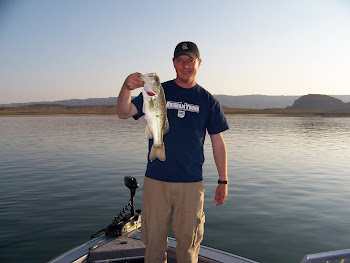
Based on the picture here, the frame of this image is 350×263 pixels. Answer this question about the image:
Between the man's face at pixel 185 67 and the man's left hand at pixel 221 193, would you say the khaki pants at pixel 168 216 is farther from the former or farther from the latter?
the man's face at pixel 185 67

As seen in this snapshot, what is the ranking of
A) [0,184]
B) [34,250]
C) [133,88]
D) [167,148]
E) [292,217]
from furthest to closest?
[0,184] < [292,217] < [34,250] < [167,148] < [133,88]

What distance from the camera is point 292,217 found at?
10.2 metres

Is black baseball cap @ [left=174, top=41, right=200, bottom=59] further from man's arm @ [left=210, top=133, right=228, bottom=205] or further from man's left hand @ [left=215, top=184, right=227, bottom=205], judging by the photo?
man's left hand @ [left=215, top=184, right=227, bottom=205]

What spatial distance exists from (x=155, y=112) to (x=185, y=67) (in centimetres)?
82

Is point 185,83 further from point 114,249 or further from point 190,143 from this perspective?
point 114,249

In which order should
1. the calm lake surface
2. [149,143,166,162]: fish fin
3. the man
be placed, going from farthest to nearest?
the calm lake surface, the man, [149,143,166,162]: fish fin

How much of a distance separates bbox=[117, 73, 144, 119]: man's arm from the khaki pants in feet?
2.92

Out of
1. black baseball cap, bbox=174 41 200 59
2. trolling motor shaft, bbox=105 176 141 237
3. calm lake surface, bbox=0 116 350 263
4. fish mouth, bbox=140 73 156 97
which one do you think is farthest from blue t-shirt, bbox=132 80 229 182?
calm lake surface, bbox=0 116 350 263

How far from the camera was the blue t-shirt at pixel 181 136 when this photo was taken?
13.4 ft

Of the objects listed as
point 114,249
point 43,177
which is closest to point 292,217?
point 114,249

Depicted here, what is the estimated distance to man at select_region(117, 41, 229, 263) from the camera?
4098 millimetres

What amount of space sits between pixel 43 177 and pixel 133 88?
13344 mm

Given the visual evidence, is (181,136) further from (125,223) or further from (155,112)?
(125,223)

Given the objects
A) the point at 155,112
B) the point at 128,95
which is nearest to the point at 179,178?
the point at 155,112
